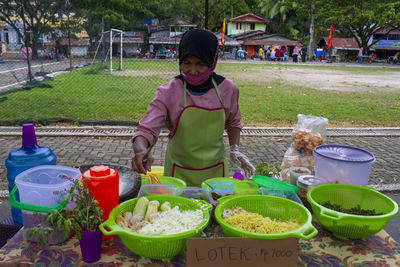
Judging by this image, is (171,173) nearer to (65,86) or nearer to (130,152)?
(130,152)

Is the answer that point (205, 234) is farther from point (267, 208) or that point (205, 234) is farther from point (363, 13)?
point (363, 13)

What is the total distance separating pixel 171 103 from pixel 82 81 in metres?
13.4

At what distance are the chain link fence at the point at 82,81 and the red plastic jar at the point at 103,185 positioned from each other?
242 inches

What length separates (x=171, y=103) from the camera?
2.21 m

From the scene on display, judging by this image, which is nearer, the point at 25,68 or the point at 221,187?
the point at 221,187

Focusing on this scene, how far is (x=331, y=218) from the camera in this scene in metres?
1.57

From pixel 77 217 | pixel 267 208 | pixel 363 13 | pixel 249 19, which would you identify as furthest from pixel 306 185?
pixel 249 19

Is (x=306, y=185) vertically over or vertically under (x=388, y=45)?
under

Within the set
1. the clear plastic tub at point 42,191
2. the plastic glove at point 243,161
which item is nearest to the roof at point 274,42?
the plastic glove at point 243,161

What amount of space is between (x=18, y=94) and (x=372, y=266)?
39.4ft

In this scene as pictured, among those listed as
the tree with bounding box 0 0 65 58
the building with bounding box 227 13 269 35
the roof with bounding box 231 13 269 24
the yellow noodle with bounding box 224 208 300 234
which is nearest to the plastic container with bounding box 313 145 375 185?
the yellow noodle with bounding box 224 208 300 234

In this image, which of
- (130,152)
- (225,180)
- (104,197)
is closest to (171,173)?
(225,180)

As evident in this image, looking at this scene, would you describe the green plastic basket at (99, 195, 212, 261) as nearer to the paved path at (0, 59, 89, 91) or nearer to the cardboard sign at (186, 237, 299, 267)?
the cardboard sign at (186, 237, 299, 267)

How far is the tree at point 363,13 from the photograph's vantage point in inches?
1438
